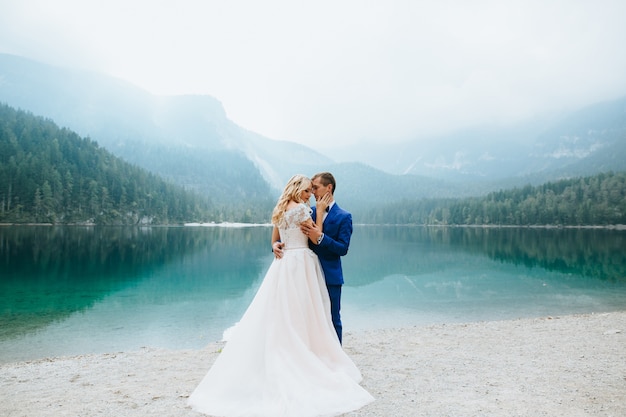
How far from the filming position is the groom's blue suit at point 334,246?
6780 millimetres

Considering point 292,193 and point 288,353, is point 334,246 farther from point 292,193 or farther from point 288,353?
point 288,353

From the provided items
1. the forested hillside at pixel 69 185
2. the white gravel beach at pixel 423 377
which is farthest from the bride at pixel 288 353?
the forested hillside at pixel 69 185

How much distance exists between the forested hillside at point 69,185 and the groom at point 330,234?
4357 inches

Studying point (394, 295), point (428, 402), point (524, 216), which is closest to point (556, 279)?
point (394, 295)

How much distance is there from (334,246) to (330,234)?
34 centimetres

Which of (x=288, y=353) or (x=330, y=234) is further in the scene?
(x=330, y=234)

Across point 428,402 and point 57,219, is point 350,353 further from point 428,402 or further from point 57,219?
point 57,219

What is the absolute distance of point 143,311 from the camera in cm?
1927

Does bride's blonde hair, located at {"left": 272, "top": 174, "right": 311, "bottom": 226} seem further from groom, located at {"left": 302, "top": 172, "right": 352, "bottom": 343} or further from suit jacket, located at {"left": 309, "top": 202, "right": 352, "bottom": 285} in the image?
suit jacket, located at {"left": 309, "top": 202, "right": 352, "bottom": 285}

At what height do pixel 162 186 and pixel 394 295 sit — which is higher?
pixel 162 186

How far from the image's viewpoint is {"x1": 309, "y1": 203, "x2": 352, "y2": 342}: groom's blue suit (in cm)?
678

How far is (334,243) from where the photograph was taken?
671 centimetres

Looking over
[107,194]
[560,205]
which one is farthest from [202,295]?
[560,205]

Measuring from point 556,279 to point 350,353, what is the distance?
2776 cm
